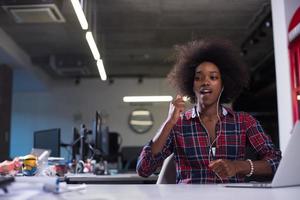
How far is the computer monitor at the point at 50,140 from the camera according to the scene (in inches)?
151

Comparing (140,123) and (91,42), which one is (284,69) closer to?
(91,42)

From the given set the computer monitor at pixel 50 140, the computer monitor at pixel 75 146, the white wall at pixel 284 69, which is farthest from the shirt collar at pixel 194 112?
the computer monitor at pixel 75 146

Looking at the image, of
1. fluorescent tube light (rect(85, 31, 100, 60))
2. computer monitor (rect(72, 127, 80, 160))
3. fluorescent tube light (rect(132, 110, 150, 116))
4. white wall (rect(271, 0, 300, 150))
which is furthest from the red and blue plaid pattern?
fluorescent tube light (rect(132, 110, 150, 116))

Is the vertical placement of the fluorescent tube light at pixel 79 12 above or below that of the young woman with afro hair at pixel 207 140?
above

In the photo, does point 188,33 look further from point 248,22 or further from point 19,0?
point 19,0

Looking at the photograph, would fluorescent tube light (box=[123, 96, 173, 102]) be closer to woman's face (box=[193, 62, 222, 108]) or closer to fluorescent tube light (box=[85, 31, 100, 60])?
fluorescent tube light (box=[85, 31, 100, 60])

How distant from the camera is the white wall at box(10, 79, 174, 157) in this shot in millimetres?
10898

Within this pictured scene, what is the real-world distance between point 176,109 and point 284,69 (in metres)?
2.89

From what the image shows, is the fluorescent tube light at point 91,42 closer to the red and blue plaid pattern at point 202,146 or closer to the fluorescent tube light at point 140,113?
the fluorescent tube light at point 140,113

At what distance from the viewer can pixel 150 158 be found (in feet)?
6.58

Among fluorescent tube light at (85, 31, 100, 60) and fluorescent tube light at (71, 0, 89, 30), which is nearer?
fluorescent tube light at (71, 0, 89, 30)

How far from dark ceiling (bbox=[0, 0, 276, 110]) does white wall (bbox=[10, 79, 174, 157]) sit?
681mm

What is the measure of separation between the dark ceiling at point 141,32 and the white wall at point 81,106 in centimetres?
68

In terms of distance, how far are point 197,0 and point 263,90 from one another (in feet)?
13.7
